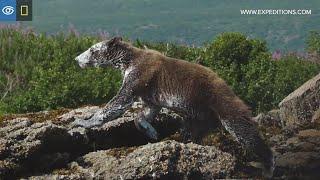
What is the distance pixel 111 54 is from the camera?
12266 millimetres

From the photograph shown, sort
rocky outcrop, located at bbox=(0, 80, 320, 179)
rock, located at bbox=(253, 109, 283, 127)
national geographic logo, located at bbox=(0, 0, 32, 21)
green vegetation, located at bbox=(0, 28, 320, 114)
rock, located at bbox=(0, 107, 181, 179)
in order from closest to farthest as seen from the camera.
→ rock, located at bbox=(0, 107, 181, 179)
rocky outcrop, located at bbox=(0, 80, 320, 179)
rock, located at bbox=(253, 109, 283, 127)
green vegetation, located at bbox=(0, 28, 320, 114)
national geographic logo, located at bbox=(0, 0, 32, 21)

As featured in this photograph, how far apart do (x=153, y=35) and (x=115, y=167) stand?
183ft

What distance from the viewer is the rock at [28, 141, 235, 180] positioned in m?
11.1

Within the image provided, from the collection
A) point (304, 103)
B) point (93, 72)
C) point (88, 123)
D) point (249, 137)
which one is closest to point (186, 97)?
point (249, 137)

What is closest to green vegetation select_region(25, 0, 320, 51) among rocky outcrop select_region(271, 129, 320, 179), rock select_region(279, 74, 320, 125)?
rock select_region(279, 74, 320, 125)

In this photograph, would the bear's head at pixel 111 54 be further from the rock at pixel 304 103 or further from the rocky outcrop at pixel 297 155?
the rock at pixel 304 103

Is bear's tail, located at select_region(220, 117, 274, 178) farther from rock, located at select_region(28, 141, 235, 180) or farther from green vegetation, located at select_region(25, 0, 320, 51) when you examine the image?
green vegetation, located at select_region(25, 0, 320, 51)

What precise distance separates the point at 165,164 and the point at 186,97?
994 mm

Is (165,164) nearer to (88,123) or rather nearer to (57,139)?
(88,123)

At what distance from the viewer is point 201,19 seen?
79.9 m

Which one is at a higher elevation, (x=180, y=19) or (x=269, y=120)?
(x=269, y=120)

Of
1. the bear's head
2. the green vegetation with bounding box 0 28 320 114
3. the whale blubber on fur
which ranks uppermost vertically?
the bear's head

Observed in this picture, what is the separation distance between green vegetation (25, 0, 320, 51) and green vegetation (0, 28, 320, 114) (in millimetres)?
32051

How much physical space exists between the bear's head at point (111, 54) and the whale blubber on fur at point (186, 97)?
19mm
